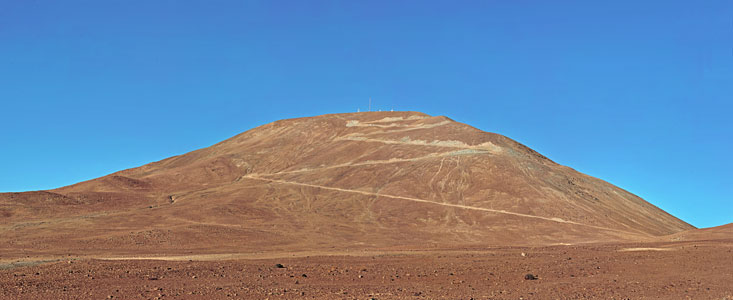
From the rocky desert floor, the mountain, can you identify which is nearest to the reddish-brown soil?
the rocky desert floor

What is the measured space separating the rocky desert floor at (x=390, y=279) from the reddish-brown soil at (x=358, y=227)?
9 cm

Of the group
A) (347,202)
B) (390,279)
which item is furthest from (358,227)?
(390,279)

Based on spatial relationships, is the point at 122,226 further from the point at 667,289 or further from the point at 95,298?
the point at 667,289

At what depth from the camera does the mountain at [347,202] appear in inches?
2160

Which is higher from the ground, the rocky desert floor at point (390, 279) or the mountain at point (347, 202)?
the mountain at point (347, 202)

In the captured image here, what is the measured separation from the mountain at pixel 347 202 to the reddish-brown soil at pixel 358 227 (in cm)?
30

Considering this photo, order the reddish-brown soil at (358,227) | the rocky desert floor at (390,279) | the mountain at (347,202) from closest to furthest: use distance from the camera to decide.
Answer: the rocky desert floor at (390,279) < the reddish-brown soil at (358,227) < the mountain at (347,202)

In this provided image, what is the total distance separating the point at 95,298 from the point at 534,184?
65793 mm

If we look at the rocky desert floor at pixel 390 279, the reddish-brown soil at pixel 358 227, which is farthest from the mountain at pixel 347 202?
the rocky desert floor at pixel 390 279

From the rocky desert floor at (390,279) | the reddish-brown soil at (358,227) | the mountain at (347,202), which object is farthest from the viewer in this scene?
the mountain at (347,202)

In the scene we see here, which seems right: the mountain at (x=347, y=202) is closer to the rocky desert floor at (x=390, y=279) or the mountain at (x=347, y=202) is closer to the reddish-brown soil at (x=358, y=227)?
the reddish-brown soil at (x=358, y=227)

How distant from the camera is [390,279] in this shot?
22141mm

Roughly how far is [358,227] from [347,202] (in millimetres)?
10554

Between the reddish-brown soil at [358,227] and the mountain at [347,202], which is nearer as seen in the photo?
the reddish-brown soil at [358,227]
